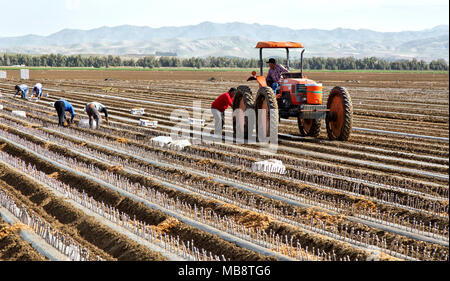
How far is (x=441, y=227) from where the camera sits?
24.9 ft

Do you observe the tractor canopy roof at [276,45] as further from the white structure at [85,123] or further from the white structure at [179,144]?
the white structure at [85,123]

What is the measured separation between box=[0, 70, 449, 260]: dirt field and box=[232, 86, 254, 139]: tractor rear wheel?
1173 mm

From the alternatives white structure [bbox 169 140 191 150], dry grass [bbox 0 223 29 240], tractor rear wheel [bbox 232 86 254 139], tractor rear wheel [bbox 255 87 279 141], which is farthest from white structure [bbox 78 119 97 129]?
dry grass [bbox 0 223 29 240]

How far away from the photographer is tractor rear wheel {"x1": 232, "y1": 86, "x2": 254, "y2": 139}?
14617mm

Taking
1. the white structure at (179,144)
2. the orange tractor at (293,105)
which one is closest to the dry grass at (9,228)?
the white structure at (179,144)

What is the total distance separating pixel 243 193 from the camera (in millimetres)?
9312

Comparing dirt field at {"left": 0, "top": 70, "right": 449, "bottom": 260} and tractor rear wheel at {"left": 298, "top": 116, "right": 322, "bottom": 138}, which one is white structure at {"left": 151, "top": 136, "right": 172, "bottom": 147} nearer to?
dirt field at {"left": 0, "top": 70, "right": 449, "bottom": 260}

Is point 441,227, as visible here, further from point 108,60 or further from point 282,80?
point 108,60

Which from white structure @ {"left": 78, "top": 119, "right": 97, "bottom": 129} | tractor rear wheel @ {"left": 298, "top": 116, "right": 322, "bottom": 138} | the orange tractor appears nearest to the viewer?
the orange tractor

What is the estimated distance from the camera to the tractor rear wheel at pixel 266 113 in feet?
43.6

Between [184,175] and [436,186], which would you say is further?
[184,175]
